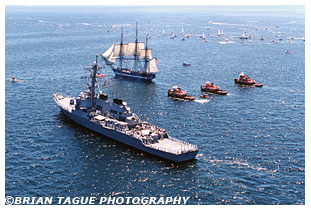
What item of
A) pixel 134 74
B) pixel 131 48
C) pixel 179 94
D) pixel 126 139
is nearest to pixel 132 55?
pixel 131 48

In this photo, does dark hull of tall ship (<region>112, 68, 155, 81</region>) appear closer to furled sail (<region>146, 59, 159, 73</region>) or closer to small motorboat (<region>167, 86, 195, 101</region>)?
furled sail (<region>146, 59, 159, 73</region>)

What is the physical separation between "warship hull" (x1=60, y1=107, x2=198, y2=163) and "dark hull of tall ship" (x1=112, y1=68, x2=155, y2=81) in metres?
60.8

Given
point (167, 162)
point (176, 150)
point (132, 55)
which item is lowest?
point (167, 162)

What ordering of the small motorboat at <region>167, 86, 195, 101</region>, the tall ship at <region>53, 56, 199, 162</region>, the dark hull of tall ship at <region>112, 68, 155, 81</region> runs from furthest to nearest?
the dark hull of tall ship at <region>112, 68, 155, 81</region> < the small motorboat at <region>167, 86, 195, 101</region> < the tall ship at <region>53, 56, 199, 162</region>

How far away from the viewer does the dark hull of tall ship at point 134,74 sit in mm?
171500

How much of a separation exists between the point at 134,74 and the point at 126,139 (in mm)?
85894

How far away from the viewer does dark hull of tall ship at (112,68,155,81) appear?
172 metres

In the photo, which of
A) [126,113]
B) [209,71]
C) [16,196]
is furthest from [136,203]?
[209,71]

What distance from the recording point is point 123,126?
324ft

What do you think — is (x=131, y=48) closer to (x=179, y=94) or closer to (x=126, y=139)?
(x=179, y=94)

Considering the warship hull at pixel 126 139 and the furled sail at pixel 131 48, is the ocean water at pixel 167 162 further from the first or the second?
the furled sail at pixel 131 48
